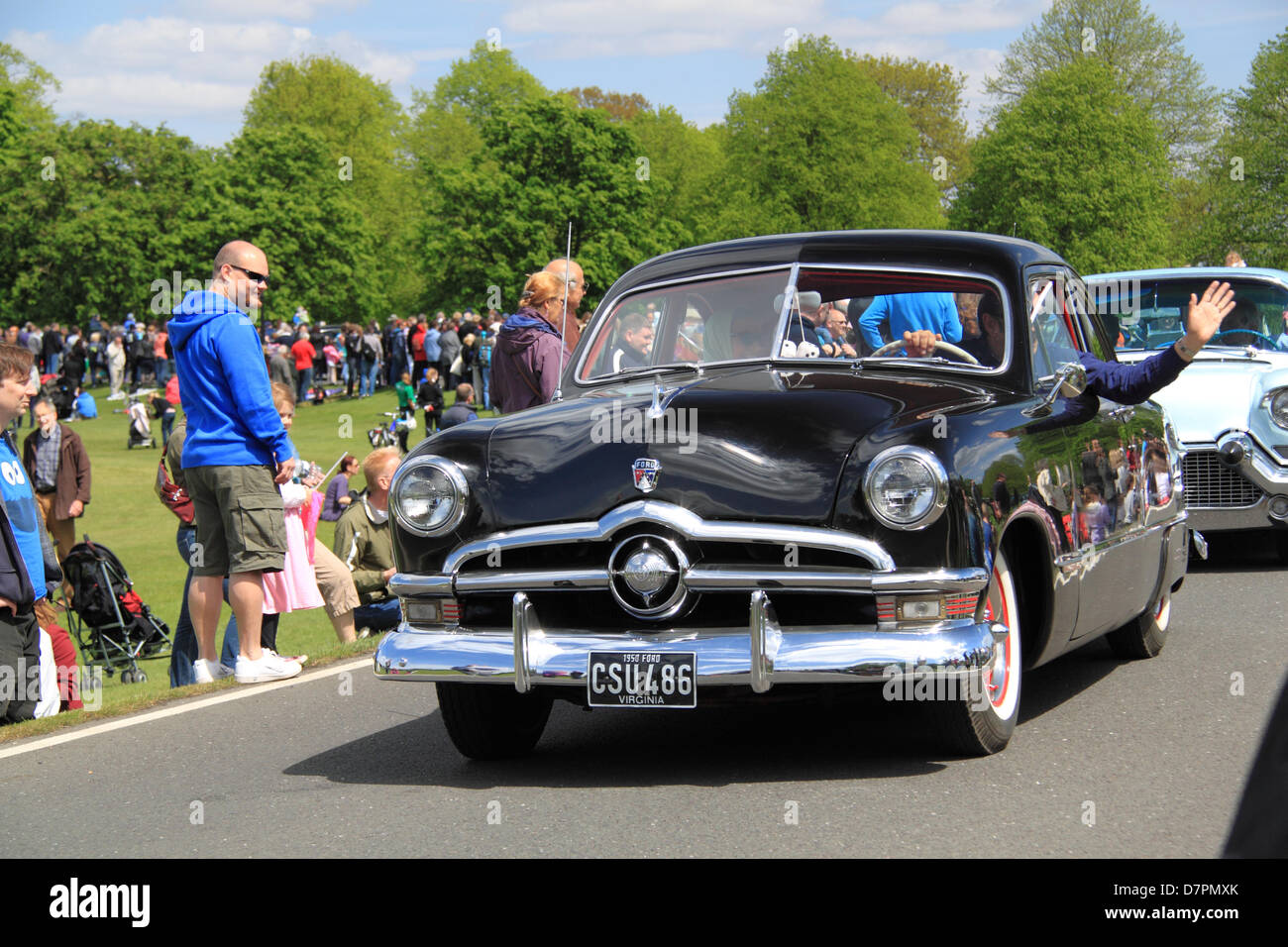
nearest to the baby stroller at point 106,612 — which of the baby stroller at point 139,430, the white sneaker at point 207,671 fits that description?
the white sneaker at point 207,671

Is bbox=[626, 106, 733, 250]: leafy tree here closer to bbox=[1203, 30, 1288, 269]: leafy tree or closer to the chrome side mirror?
bbox=[1203, 30, 1288, 269]: leafy tree

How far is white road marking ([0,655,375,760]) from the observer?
22.1 feet

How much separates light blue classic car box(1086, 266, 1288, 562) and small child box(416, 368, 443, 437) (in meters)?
21.9

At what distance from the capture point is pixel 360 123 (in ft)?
253

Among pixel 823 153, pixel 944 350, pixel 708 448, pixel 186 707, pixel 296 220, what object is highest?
pixel 823 153

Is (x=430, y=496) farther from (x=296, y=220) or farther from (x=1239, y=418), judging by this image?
(x=296, y=220)

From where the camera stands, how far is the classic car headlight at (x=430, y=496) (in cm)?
557

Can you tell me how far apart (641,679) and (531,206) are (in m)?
58.1

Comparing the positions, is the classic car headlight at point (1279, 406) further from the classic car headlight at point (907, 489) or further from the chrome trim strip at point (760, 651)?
the chrome trim strip at point (760, 651)

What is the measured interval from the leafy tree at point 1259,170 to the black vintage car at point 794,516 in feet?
164

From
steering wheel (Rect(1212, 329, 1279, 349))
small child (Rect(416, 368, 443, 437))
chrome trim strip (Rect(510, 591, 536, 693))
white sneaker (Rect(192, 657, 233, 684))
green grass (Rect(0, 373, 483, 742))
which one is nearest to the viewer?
chrome trim strip (Rect(510, 591, 536, 693))

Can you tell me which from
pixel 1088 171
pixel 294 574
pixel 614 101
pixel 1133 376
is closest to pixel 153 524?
pixel 294 574

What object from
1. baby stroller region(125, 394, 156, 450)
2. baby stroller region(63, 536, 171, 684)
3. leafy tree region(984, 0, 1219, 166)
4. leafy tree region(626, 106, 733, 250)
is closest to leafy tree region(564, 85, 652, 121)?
leafy tree region(626, 106, 733, 250)
